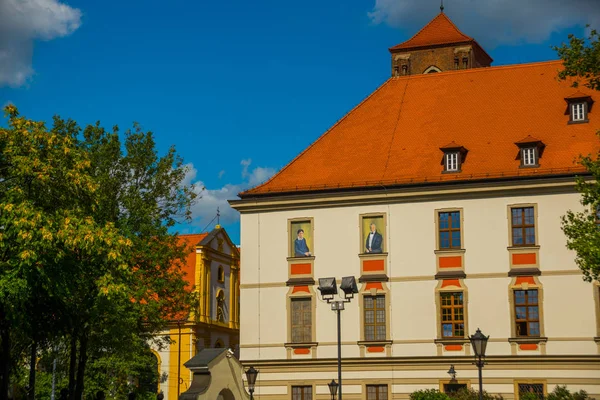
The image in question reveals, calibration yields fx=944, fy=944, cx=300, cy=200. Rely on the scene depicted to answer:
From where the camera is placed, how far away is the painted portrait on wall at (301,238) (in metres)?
38.8

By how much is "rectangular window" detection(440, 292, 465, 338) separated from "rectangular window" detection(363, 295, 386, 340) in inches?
94.0

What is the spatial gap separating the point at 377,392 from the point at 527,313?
6.53 meters

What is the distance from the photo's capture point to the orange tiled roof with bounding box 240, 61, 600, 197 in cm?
3734

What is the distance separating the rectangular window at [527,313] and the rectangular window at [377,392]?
563cm

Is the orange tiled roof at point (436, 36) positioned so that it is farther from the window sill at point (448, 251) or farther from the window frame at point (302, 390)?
the window frame at point (302, 390)

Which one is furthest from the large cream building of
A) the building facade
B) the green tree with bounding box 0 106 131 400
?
the green tree with bounding box 0 106 131 400

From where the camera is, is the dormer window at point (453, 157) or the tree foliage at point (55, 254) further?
the dormer window at point (453, 157)

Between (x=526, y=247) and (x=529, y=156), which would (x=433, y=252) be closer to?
(x=526, y=247)

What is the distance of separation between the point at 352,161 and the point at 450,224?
524 centimetres

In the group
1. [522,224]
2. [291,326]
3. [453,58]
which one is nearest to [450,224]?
[522,224]

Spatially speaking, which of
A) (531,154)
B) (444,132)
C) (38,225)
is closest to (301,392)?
(444,132)

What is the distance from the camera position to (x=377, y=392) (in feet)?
121

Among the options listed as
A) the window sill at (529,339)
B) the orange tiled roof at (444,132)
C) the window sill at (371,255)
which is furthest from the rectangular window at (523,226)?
the window sill at (371,255)

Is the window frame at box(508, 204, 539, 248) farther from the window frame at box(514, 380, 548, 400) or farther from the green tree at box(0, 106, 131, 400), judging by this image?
the green tree at box(0, 106, 131, 400)
